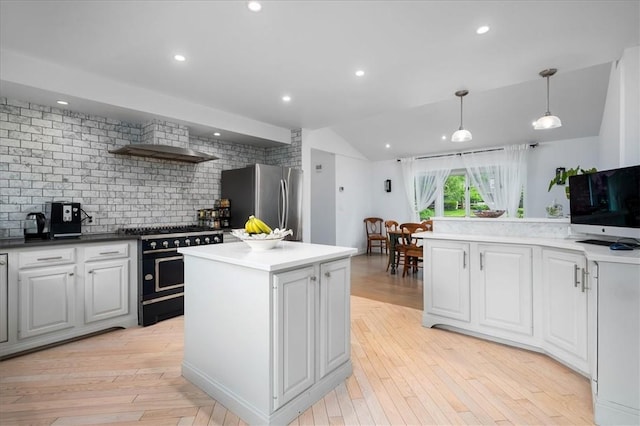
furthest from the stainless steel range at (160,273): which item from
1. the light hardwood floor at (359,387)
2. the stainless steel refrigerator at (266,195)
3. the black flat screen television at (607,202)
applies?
the black flat screen television at (607,202)

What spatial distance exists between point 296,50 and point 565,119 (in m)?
4.64

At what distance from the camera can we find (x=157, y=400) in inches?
73.1

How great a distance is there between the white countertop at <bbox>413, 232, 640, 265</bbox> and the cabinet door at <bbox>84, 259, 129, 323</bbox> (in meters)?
3.04

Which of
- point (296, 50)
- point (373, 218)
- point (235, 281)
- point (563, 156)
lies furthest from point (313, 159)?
point (235, 281)

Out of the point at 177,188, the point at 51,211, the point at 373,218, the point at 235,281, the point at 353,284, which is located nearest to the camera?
the point at 235,281

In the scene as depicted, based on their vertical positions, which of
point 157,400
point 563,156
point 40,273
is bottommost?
point 157,400

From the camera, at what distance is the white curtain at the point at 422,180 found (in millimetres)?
6840

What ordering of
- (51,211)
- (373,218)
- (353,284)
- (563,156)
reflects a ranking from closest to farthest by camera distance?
(51,211) → (353,284) → (563,156) → (373,218)

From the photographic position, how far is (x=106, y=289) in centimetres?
290

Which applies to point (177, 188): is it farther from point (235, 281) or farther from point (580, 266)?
point (580, 266)

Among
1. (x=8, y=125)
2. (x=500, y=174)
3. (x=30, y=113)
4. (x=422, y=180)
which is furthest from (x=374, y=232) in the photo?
(x=8, y=125)

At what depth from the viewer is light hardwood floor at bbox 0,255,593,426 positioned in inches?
66.8

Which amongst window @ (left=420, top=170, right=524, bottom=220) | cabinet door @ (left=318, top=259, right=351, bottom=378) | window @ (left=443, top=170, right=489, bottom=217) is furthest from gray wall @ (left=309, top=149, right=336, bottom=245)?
cabinet door @ (left=318, top=259, right=351, bottom=378)

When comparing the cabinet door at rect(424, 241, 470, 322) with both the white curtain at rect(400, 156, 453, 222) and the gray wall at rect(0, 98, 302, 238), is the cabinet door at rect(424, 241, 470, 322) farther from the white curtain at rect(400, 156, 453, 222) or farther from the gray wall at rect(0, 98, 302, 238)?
the white curtain at rect(400, 156, 453, 222)
